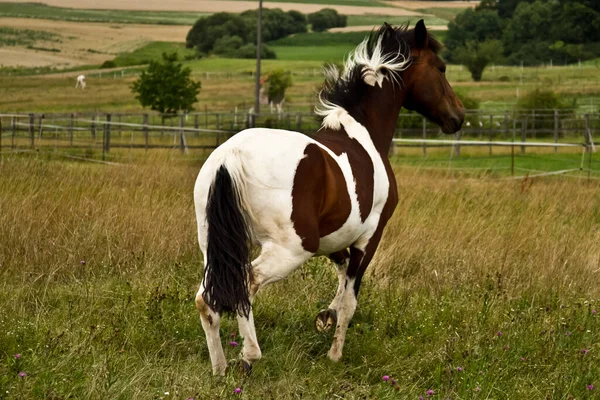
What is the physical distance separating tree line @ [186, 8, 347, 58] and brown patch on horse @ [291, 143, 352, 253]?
9223cm

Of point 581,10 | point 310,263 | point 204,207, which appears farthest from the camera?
point 581,10

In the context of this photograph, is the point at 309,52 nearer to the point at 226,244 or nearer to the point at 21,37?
the point at 21,37

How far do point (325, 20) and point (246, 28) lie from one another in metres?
11.2

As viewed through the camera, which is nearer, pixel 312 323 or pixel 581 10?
pixel 312 323

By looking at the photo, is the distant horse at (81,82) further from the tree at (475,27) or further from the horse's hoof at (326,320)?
the horse's hoof at (326,320)

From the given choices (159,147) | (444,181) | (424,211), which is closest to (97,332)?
(424,211)

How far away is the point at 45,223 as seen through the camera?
23.5ft

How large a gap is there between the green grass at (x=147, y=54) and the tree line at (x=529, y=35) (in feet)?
85.7

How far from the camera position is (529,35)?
8875 centimetres

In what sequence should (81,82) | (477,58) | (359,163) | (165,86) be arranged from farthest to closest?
(477,58)
(81,82)
(165,86)
(359,163)

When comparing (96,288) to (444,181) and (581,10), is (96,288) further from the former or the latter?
(581,10)

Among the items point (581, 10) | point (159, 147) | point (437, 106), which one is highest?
point (581, 10)

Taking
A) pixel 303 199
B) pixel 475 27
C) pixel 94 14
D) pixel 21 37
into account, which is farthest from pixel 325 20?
pixel 303 199

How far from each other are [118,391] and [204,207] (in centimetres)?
115
